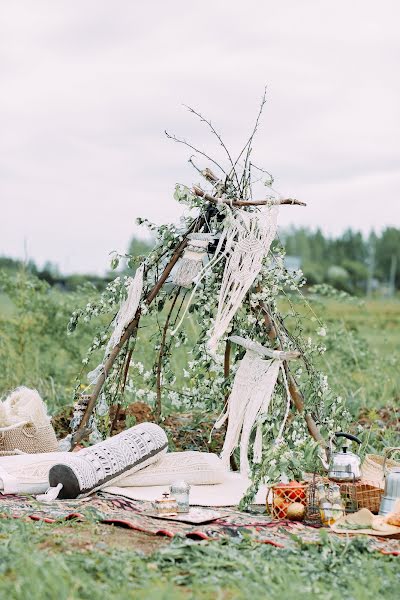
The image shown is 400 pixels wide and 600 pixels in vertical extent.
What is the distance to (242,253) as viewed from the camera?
5.82m

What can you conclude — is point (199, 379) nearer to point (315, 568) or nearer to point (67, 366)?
point (315, 568)

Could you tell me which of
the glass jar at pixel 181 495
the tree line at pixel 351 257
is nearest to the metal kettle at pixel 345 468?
the glass jar at pixel 181 495

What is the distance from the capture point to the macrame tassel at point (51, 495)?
5.35 m

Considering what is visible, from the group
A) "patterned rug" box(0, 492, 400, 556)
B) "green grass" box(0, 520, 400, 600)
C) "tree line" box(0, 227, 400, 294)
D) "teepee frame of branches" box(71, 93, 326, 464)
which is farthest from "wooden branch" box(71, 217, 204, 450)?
"tree line" box(0, 227, 400, 294)

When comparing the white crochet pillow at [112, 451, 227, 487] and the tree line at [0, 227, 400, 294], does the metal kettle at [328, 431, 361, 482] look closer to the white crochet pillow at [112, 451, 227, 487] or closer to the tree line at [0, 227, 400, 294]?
the white crochet pillow at [112, 451, 227, 487]

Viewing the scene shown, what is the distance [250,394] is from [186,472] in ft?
2.07

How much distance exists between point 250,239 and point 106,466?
1531 millimetres

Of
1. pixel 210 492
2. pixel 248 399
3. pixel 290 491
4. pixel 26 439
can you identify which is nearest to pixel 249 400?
pixel 248 399

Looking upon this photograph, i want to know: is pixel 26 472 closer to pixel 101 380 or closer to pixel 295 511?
pixel 101 380

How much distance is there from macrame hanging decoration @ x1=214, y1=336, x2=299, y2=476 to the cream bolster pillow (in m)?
0.45

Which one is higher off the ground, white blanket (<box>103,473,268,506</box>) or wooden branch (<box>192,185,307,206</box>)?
wooden branch (<box>192,185,307,206</box>)

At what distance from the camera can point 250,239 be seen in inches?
229

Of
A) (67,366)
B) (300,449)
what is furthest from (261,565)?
(67,366)

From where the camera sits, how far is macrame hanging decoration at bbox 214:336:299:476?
567 centimetres
